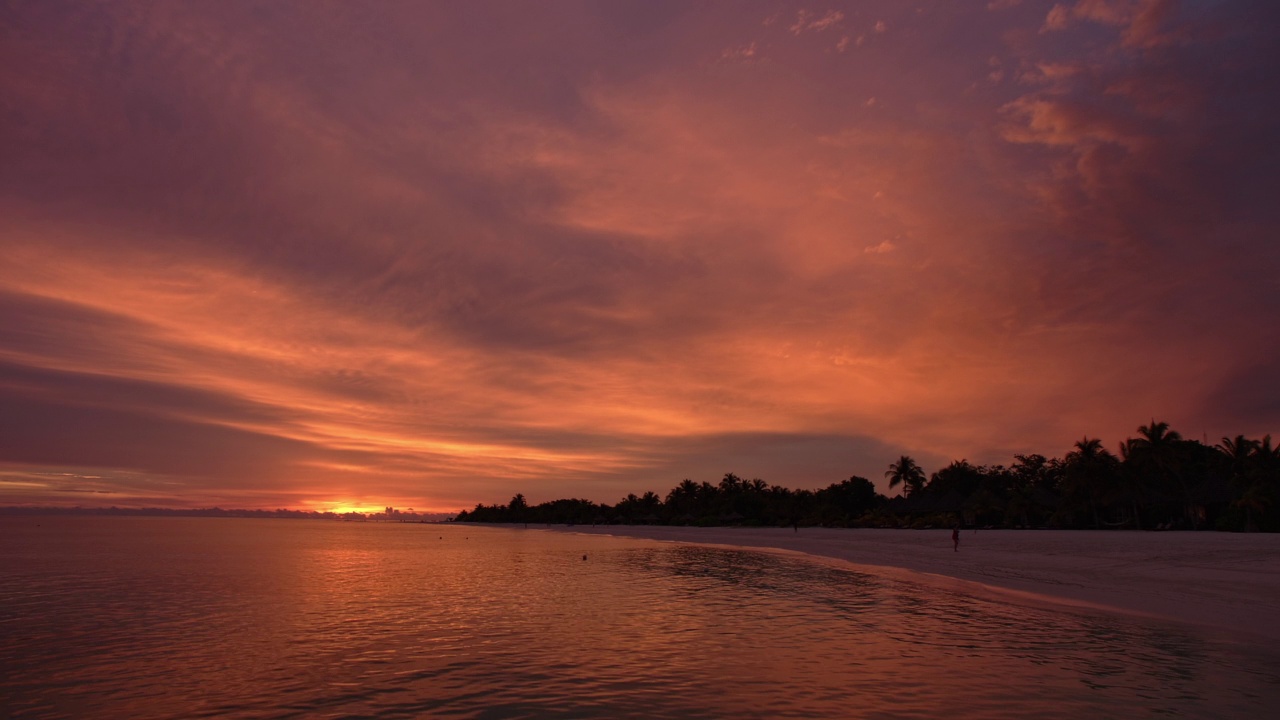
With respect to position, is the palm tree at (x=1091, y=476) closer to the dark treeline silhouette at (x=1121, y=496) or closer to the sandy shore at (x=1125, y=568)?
the dark treeline silhouette at (x=1121, y=496)

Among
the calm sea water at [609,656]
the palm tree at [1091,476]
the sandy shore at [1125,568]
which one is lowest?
the calm sea water at [609,656]

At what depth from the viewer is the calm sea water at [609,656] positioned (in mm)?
14594

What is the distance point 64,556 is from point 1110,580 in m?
79.8

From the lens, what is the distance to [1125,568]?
1427 inches

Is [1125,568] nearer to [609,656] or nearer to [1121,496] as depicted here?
[609,656]

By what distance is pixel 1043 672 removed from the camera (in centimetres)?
1677

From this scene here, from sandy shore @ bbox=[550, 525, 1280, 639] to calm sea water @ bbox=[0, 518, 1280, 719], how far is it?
339 centimetres

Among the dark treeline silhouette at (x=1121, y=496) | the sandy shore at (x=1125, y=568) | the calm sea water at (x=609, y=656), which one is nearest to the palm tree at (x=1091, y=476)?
the dark treeline silhouette at (x=1121, y=496)

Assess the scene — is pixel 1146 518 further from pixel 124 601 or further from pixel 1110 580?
pixel 124 601

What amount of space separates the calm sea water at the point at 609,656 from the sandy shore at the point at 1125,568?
11.1 ft

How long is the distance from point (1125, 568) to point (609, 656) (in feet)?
102

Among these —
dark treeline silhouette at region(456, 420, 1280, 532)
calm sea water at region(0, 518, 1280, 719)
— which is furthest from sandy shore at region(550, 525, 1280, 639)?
dark treeline silhouette at region(456, 420, 1280, 532)

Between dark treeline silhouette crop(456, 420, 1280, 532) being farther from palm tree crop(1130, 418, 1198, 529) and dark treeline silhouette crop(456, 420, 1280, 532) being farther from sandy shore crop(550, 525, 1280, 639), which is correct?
sandy shore crop(550, 525, 1280, 639)

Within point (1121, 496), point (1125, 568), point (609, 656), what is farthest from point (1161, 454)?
point (609, 656)
